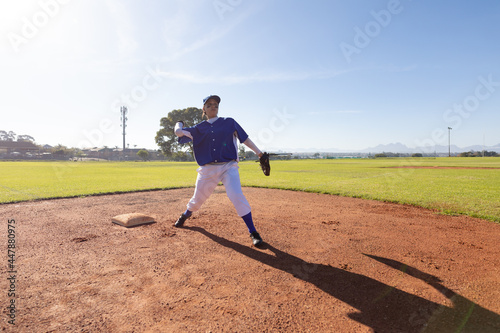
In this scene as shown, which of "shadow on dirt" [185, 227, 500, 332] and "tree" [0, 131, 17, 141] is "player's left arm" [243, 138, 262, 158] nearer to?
"shadow on dirt" [185, 227, 500, 332]

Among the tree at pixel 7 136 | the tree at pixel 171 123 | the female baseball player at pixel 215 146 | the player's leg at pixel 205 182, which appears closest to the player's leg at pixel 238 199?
the female baseball player at pixel 215 146

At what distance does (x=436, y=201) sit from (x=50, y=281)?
28.7 feet

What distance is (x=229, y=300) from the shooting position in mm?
2363

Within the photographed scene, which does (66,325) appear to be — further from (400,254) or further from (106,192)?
(106,192)

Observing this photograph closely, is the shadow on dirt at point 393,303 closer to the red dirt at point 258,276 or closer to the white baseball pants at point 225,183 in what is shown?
the red dirt at point 258,276

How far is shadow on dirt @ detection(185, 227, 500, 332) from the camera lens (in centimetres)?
199

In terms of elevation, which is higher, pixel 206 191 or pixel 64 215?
pixel 206 191

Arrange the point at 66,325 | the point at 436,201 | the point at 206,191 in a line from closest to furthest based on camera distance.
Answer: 1. the point at 66,325
2. the point at 206,191
3. the point at 436,201

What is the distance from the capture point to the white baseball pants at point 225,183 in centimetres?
405

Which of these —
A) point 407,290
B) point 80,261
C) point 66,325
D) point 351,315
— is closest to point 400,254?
point 407,290

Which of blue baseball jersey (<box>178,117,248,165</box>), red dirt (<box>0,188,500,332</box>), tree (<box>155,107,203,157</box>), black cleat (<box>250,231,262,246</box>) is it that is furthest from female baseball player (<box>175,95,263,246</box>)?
tree (<box>155,107,203,157</box>)

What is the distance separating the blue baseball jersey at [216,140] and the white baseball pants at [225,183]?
125 millimetres

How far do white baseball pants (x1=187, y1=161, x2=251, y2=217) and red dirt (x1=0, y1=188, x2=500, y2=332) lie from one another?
541mm

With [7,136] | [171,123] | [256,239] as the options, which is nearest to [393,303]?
[256,239]
